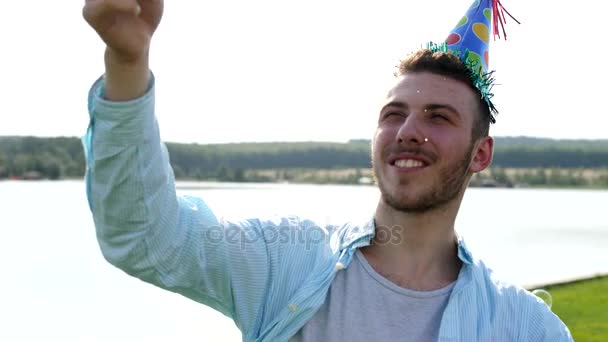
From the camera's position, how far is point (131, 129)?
189cm

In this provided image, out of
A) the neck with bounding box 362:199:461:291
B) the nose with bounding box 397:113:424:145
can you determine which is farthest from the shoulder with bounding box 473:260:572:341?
the nose with bounding box 397:113:424:145

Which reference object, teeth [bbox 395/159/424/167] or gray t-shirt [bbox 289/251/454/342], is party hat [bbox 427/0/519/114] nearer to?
teeth [bbox 395/159/424/167]

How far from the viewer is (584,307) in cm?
1048

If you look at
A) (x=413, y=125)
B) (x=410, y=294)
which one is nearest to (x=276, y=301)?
(x=410, y=294)

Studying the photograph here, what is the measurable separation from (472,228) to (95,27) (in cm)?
2972

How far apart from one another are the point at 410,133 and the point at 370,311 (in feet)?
2.21

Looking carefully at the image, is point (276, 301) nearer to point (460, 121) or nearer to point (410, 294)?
point (410, 294)

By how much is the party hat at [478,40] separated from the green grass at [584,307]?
5.60m

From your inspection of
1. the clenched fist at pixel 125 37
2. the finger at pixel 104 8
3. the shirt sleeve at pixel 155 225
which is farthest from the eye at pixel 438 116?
the finger at pixel 104 8

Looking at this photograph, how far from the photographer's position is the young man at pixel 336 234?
1.90 m

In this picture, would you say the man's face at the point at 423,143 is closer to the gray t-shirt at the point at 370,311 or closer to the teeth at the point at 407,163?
the teeth at the point at 407,163

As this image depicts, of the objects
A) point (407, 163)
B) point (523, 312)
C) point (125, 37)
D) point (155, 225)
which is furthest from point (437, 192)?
point (125, 37)

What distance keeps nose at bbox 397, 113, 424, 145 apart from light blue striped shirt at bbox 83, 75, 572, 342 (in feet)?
1.18

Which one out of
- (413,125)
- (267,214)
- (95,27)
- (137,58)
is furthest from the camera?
(413,125)
